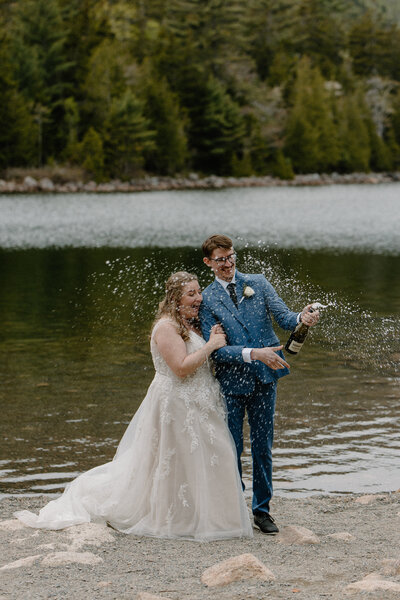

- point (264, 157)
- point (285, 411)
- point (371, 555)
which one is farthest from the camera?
point (264, 157)

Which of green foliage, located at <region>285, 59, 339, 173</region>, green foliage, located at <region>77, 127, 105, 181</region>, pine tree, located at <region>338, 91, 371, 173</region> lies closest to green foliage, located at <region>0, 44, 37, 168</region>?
green foliage, located at <region>77, 127, 105, 181</region>

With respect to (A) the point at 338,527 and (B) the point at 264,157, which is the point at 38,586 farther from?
(B) the point at 264,157

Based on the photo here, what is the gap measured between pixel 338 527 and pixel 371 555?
91 centimetres

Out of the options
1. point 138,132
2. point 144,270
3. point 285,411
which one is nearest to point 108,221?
point 144,270

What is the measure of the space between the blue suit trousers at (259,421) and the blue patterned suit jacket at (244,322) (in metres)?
0.10

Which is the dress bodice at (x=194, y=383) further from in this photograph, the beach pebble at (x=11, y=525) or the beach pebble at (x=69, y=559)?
the beach pebble at (x=11, y=525)

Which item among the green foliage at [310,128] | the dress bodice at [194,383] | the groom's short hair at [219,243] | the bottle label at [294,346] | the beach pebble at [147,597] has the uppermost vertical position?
the green foliage at [310,128]

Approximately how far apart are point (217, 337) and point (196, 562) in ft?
5.30

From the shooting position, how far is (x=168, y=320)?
22.2ft

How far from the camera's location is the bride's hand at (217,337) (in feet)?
21.6

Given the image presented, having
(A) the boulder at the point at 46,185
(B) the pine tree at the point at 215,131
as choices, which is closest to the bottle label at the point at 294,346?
(A) the boulder at the point at 46,185

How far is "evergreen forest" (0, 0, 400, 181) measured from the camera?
101812 millimetres

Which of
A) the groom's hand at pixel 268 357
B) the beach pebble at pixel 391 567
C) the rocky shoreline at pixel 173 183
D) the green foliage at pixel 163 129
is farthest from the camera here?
the green foliage at pixel 163 129

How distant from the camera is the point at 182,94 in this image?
118 metres
